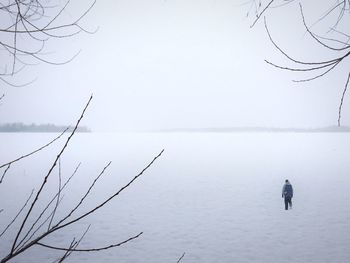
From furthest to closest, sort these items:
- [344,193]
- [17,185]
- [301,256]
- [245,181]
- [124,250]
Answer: [245,181] → [17,185] → [344,193] → [124,250] → [301,256]

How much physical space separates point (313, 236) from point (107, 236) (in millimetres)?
5885

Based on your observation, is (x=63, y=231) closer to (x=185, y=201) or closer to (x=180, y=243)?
(x=180, y=243)

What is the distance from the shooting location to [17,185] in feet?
65.0

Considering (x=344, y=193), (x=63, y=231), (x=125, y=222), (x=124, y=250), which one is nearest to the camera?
(x=124, y=250)

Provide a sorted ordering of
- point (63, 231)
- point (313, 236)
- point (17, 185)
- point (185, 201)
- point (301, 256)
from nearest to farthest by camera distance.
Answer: point (301, 256) < point (313, 236) < point (63, 231) < point (185, 201) < point (17, 185)

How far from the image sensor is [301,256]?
7.69 m

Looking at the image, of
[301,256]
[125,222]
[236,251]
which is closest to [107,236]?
[125,222]

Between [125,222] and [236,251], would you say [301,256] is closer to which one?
[236,251]

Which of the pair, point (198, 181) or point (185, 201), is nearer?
point (185, 201)

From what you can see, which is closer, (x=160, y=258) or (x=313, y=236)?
(x=160, y=258)

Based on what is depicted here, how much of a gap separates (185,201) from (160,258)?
7267mm

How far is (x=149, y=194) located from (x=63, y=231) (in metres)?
7.00

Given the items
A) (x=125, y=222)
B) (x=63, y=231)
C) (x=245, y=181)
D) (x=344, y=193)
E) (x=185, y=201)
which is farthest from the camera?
(x=245, y=181)

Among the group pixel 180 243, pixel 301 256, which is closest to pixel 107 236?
pixel 180 243
